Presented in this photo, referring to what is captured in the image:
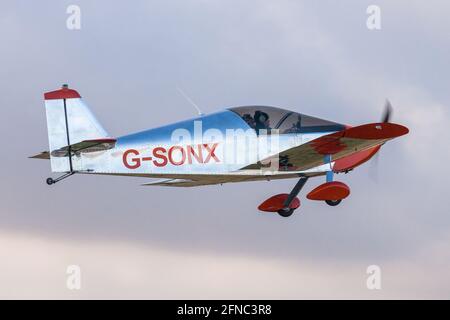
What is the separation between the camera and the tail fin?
40.0 m

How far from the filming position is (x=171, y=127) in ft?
133

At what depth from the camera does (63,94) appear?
4072 cm

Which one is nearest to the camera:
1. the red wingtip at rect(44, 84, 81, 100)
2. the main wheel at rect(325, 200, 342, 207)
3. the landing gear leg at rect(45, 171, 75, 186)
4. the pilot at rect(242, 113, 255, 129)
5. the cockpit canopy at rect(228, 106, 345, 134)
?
the landing gear leg at rect(45, 171, 75, 186)

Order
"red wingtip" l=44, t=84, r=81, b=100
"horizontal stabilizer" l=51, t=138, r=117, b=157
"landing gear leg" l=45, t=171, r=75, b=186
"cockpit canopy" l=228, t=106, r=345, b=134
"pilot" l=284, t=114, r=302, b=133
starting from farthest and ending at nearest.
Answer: "pilot" l=284, t=114, r=302, b=133
"cockpit canopy" l=228, t=106, r=345, b=134
"red wingtip" l=44, t=84, r=81, b=100
"horizontal stabilizer" l=51, t=138, r=117, b=157
"landing gear leg" l=45, t=171, r=75, b=186

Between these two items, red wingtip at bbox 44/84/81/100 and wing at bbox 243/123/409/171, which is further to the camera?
red wingtip at bbox 44/84/81/100

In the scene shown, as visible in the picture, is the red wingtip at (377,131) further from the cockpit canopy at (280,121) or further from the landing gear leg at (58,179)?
the landing gear leg at (58,179)

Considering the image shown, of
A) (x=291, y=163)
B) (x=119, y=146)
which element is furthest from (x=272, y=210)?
(x=119, y=146)

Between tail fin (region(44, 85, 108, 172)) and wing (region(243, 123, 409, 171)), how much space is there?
4.08 meters

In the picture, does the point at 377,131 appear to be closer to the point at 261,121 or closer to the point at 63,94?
the point at 261,121

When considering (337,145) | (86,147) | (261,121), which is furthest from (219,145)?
(86,147)

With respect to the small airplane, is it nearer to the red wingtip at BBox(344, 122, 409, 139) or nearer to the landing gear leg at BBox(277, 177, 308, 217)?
the red wingtip at BBox(344, 122, 409, 139)

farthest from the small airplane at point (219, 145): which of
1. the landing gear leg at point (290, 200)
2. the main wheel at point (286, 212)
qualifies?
the main wheel at point (286, 212)

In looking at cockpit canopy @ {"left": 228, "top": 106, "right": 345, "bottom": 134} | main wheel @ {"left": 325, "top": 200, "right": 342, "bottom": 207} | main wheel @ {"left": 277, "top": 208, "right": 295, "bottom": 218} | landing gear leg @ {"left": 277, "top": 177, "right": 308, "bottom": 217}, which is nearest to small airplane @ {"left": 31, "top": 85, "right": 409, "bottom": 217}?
cockpit canopy @ {"left": 228, "top": 106, "right": 345, "bottom": 134}

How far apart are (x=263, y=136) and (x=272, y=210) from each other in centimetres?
330
